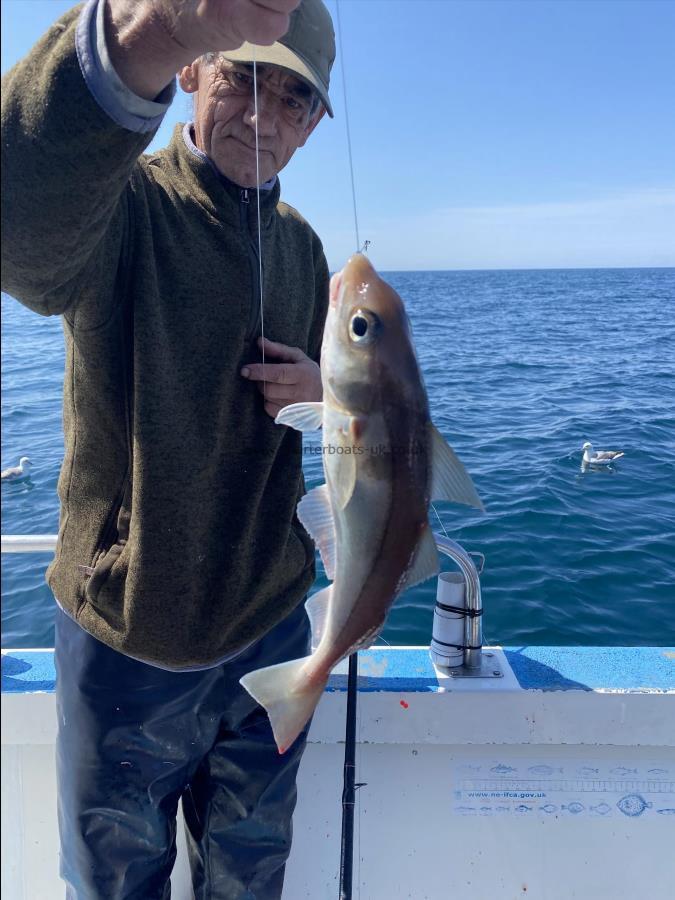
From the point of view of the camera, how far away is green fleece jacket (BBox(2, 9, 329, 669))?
1880 mm

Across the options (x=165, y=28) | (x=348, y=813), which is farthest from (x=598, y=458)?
(x=165, y=28)

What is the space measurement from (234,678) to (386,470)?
99 centimetres

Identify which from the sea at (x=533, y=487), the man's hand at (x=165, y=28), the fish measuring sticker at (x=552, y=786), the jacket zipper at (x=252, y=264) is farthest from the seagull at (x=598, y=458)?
the man's hand at (x=165, y=28)

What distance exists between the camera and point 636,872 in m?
3.07

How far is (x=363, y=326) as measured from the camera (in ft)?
5.71

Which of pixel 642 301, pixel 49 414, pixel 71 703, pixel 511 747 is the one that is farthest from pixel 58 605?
pixel 642 301

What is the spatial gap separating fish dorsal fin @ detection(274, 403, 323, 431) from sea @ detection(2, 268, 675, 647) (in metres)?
0.63

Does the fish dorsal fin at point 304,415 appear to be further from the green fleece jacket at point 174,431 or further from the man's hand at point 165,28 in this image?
the man's hand at point 165,28

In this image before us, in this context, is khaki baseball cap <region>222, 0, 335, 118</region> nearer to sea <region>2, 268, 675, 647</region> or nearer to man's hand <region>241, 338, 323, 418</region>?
man's hand <region>241, 338, 323, 418</region>

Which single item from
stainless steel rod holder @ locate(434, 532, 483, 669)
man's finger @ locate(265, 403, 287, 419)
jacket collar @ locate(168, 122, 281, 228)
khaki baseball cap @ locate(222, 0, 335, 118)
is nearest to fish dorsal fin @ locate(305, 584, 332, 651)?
man's finger @ locate(265, 403, 287, 419)

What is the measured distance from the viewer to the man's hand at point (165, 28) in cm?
131

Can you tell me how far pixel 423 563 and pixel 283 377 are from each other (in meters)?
0.71

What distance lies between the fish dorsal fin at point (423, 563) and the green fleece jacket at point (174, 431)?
602 mm

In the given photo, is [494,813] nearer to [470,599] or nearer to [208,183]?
[470,599]
